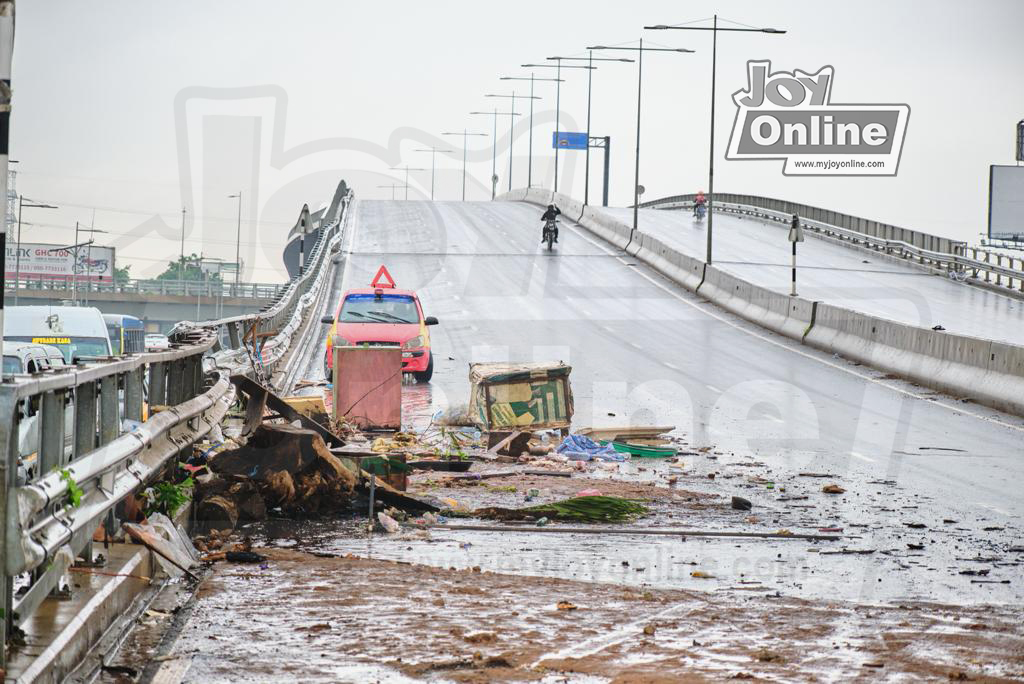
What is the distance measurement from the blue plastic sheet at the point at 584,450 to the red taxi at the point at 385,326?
8.90m

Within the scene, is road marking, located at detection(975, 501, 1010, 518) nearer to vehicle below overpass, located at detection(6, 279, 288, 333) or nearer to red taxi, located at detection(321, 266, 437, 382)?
red taxi, located at detection(321, 266, 437, 382)

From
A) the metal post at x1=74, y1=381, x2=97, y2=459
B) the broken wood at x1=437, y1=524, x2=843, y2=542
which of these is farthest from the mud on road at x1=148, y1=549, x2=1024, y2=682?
the broken wood at x1=437, y1=524, x2=843, y2=542

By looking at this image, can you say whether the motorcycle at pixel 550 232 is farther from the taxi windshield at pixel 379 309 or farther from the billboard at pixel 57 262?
the billboard at pixel 57 262

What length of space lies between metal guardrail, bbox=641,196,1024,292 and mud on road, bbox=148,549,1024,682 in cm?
4485

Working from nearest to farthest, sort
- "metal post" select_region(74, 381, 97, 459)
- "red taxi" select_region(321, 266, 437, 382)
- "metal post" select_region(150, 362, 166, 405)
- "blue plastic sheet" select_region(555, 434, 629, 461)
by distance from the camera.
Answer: "metal post" select_region(74, 381, 97, 459) → "metal post" select_region(150, 362, 166, 405) → "blue plastic sheet" select_region(555, 434, 629, 461) → "red taxi" select_region(321, 266, 437, 382)

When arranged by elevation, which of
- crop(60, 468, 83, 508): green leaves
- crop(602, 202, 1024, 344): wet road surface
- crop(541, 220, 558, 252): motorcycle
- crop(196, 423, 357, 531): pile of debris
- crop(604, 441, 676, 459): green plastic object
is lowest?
crop(604, 441, 676, 459): green plastic object

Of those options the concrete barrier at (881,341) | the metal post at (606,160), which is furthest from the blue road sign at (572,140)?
the concrete barrier at (881,341)

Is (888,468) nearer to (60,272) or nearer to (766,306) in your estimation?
(766,306)

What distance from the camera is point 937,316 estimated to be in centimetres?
4009

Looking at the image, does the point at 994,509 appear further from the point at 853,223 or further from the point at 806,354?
the point at 853,223

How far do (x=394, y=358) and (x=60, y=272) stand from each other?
133147mm

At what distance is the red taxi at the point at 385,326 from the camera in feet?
84.4

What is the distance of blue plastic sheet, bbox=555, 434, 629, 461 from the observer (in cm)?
1646

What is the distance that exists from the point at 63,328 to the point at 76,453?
1836 centimetres
